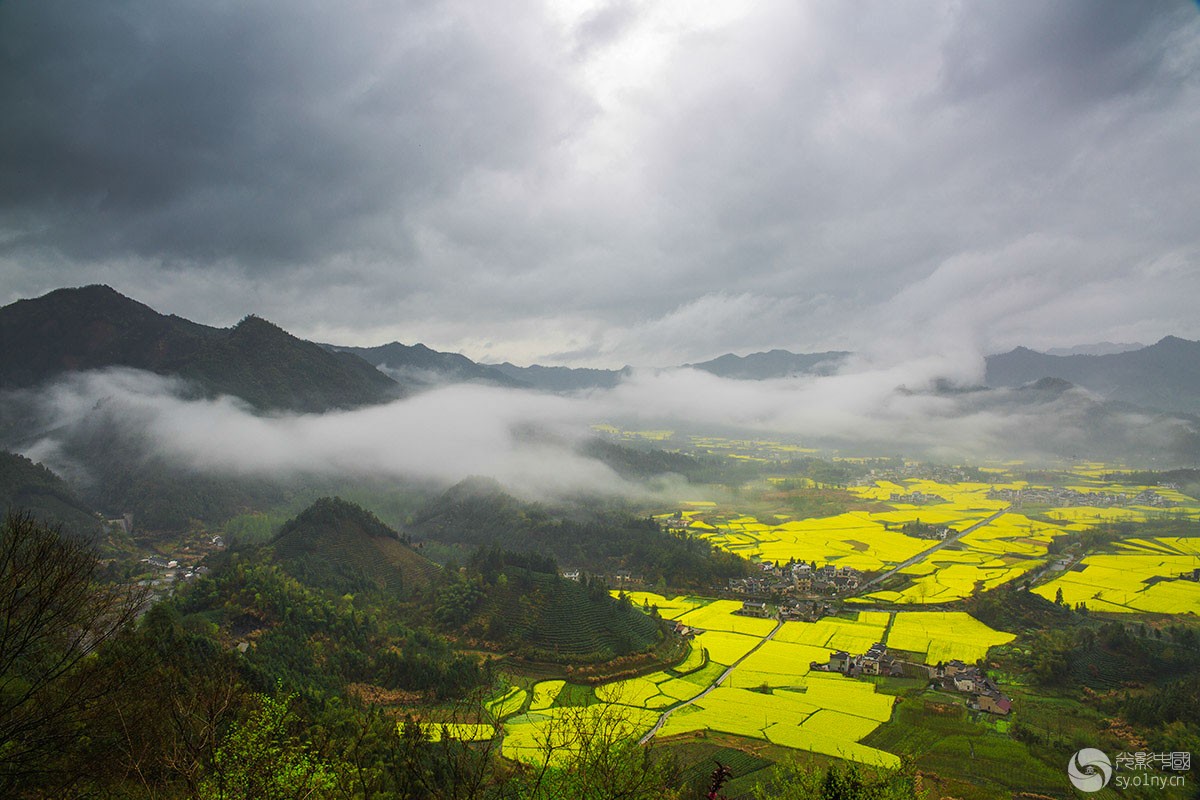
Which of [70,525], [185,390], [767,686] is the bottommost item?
[767,686]

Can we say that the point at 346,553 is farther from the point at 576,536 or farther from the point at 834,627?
the point at 834,627

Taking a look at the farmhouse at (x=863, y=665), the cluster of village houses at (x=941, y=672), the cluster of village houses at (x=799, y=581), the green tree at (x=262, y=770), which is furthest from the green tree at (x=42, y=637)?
the cluster of village houses at (x=799, y=581)

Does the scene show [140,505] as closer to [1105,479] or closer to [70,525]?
[70,525]

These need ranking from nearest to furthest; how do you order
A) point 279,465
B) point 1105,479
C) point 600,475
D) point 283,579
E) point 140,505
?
point 283,579, point 140,505, point 279,465, point 600,475, point 1105,479

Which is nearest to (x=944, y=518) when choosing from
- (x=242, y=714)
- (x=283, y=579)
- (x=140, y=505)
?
(x=283, y=579)

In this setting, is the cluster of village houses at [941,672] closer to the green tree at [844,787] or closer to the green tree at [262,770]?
the green tree at [844,787]

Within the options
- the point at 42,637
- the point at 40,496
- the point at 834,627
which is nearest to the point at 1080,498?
the point at 834,627

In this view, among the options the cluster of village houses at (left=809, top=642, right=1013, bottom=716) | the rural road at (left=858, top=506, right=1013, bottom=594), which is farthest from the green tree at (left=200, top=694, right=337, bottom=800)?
Result: the rural road at (left=858, top=506, right=1013, bottom=594)
